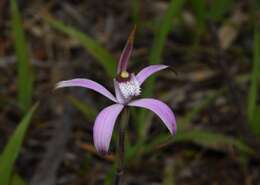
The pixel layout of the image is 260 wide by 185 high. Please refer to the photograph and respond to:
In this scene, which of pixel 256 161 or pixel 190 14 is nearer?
pixel 256 161

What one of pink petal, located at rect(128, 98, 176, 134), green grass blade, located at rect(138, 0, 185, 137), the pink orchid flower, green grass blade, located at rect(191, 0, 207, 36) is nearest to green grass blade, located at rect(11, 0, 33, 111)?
green grass blade, located at rect(138, 0, 185, 137)

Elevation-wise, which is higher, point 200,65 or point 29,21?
point 29,21

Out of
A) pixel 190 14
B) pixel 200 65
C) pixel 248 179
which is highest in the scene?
pixel 190 14

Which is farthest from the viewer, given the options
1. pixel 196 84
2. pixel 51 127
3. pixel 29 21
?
pixel 29 21

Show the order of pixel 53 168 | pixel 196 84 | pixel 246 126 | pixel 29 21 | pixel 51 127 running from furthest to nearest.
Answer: pixel 29 21
pixel 196 84
pixel 51 127
pixel 246 126
pixel 53 168

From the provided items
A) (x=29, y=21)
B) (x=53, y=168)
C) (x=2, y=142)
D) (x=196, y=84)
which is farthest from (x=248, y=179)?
(x=29, y=21)

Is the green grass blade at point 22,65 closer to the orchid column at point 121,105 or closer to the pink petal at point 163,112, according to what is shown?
the orchid column at point 121,105

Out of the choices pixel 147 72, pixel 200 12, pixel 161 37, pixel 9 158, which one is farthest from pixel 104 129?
pixel 200 12

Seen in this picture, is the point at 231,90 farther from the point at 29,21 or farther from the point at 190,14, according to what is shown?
the point at 29,21
